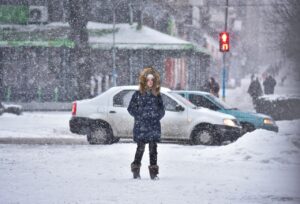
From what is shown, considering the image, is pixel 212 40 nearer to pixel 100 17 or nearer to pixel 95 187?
pixel 100 17

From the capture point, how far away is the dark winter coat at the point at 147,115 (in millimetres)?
10469

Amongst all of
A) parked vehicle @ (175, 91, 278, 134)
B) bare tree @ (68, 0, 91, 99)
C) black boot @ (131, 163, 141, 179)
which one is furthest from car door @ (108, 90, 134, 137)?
bare tree @ (68, 0, 91, 99)

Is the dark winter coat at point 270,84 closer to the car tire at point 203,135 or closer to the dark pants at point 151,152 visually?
the car tire at point 203,135

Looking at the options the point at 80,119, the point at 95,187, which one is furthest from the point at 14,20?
the point at 95,187

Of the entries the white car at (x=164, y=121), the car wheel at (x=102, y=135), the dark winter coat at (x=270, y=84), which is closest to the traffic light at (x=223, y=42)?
the white car at (x=164, y=121)

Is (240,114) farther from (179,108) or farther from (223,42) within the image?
(223,42)

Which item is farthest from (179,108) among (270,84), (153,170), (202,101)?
(270,84)

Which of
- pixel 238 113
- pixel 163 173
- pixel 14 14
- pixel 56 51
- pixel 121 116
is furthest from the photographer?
pixel 56 51

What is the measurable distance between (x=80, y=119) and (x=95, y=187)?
24.0 ft

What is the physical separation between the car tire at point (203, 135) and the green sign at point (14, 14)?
2104 cm

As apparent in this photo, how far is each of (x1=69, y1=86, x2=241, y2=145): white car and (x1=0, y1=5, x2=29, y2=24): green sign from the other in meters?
19.7

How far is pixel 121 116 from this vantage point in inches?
650

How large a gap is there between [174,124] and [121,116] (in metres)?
1.31

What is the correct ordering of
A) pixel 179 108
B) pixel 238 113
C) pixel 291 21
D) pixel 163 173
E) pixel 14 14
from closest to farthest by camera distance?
pixel 163 173 < pixel 179 108 < pixel 238 113 < pixel 14 14 < pixel 291 21
